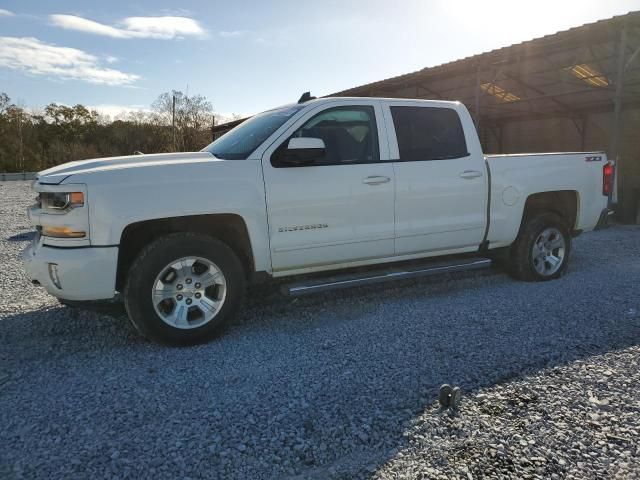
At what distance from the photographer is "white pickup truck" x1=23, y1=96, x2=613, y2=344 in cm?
350

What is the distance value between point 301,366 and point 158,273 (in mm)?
1289

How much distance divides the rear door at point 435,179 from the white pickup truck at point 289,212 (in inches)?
0.6

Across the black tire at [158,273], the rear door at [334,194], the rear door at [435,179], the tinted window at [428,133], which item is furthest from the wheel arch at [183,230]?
the tinted window at [428,133]

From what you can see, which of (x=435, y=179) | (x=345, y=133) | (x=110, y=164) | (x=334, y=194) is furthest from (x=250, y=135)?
(x=435, y=179)

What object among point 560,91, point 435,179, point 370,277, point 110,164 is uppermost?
point 560,91

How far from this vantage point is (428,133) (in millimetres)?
4820

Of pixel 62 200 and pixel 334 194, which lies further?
pixel 334 194

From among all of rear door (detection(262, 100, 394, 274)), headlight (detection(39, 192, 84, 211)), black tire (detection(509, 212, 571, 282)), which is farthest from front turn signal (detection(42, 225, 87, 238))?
black tire (detection(509, 212, 571, 282))

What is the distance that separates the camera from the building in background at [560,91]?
10.5 meters

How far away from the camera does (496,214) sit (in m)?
5.11

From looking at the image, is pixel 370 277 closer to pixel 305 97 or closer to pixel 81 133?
pixel 305 97

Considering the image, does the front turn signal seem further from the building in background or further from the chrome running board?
the building in background

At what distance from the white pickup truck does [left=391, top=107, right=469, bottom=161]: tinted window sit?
0.01 metres

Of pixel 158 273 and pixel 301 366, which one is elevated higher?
pixel 158 273
